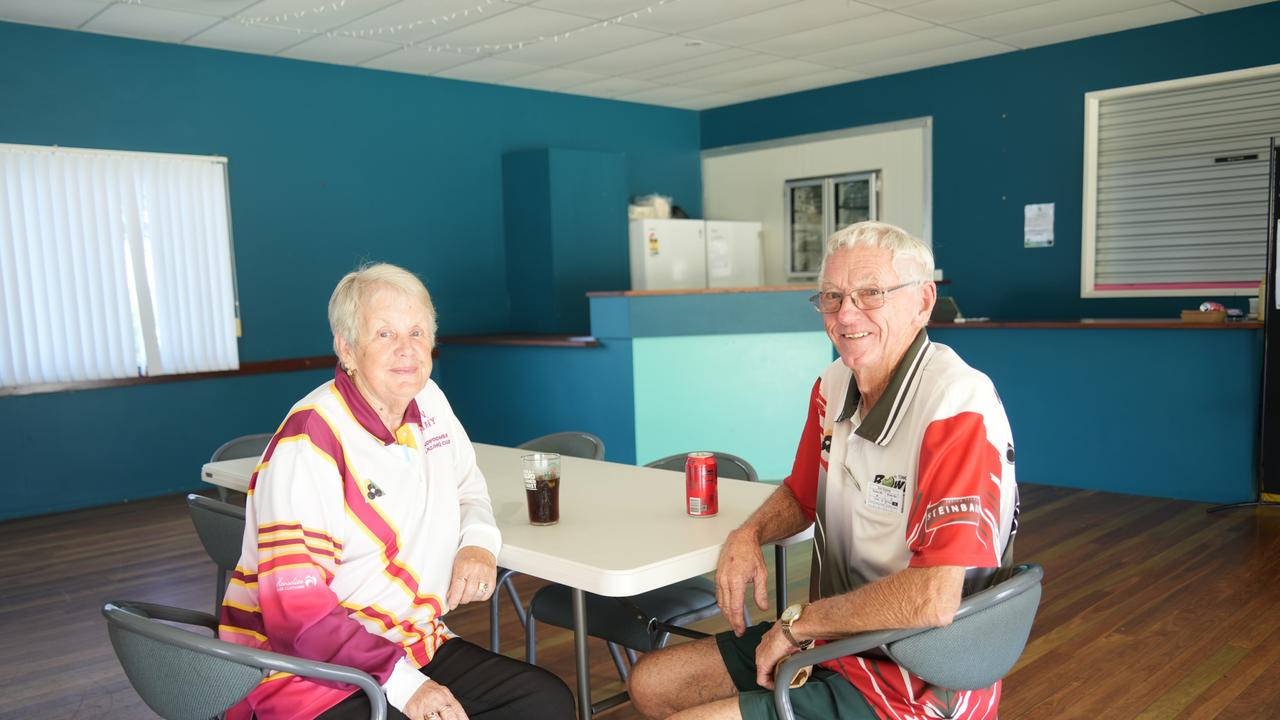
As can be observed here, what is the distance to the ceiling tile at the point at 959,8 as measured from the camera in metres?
5.48

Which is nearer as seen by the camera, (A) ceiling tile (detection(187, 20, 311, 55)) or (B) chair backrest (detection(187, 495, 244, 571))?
(B) chair backrest (detection(187, 495, 244, 571))

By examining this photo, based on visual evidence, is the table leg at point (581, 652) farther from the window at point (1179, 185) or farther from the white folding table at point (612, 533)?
the window at point (1179, 185)

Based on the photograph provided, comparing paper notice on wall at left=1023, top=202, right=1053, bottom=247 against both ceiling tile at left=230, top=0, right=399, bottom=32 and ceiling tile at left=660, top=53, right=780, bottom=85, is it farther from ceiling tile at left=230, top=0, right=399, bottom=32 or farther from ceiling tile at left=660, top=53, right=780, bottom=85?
ceiling tile at left=230, top=0, right=399, bottom=32

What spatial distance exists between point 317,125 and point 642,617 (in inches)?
213

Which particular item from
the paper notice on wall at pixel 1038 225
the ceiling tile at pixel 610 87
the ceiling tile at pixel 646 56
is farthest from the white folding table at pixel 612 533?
the ceiling tile at pixel 610 87

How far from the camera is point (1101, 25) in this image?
6.08 metres

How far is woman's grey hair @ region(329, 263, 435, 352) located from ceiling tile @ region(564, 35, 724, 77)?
4.65 meters

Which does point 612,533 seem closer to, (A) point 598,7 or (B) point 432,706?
(B) point 432,706

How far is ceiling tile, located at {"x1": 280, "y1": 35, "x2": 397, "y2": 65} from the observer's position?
6.06 meters

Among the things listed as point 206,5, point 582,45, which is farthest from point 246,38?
point 582,45

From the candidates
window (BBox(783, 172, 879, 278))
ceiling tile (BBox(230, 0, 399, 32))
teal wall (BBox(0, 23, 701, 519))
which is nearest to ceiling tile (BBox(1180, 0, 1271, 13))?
window (BBox(783, 172, 879, 278))

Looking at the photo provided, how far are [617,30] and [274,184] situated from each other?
8.43ft

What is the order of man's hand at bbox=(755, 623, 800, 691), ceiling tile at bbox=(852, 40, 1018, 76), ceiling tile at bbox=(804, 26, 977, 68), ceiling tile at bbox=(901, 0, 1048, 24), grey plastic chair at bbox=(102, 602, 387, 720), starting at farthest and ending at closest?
ceiling tile at bbox=(852, 40, 1018, 76), ceiling tile at bbox=(804, 26, 977, 68), ceiling tile at bbox=(901, 0, 1048, 24), man's hand at bbox=(755, 623, 800, 691), grey plastic chair at bbox=(102, 602, 387, 720)

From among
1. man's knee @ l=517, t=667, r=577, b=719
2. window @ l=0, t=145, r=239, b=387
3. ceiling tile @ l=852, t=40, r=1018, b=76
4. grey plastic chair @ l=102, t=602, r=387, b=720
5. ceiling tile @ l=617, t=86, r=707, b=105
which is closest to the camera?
grey plastic chair @ l=102, t=602, r=387, b=720
